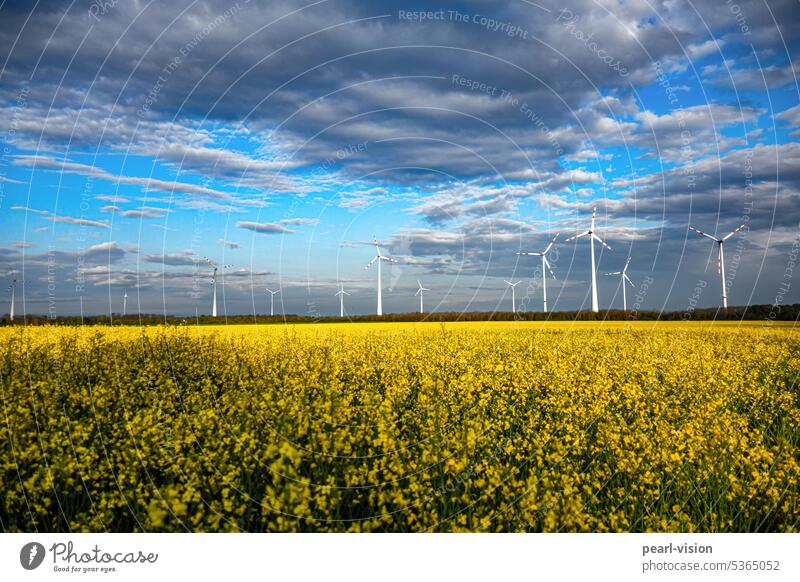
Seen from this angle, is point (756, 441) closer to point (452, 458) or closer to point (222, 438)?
point (452, 458)

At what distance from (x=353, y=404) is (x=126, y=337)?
12.8m

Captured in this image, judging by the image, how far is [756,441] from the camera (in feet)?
32.3

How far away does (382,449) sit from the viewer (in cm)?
790

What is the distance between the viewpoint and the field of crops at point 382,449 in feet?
21.5

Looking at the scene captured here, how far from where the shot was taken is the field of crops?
21.5 feet
